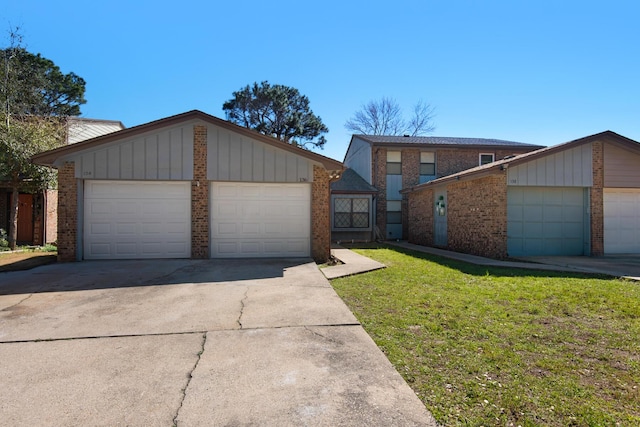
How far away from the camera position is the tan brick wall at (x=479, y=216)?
10172mm

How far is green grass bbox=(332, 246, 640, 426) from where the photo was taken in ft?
7.89

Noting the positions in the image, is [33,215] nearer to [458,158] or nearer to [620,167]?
[458,158]

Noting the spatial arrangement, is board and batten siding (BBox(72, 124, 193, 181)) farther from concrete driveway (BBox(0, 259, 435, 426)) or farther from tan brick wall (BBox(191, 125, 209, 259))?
concrete driveway (BBox(0, 259, 435, 426))

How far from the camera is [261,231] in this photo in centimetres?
942

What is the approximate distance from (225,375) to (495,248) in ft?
31.7

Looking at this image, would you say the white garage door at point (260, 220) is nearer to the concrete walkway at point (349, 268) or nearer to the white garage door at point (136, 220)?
the white garage door at point (136, 220)

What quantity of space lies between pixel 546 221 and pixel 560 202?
81 centimetres

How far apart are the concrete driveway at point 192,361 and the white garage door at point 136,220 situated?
10.5ft

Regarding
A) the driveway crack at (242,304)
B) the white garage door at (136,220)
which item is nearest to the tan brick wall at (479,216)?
the driveway crack at (242,304)

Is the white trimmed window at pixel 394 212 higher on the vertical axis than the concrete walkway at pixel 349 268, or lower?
higher

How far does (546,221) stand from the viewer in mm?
10914

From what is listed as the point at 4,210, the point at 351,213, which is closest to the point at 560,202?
the point at 351,213

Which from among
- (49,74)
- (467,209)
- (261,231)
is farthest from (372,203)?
(49,74)

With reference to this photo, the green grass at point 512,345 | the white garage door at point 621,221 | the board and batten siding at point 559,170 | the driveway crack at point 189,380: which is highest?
the board and batten siding at point 559,170
